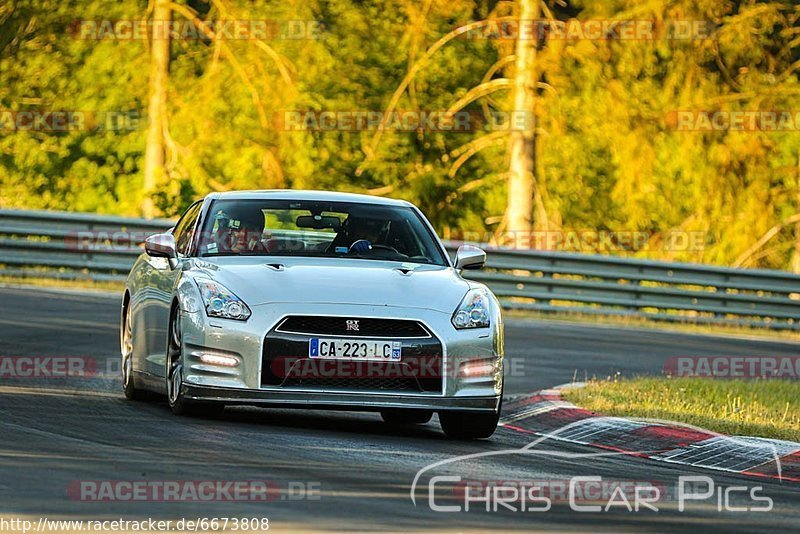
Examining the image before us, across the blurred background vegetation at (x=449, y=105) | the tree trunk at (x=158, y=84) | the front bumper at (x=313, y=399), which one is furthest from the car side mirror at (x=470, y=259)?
the tree trunk at (x=158, y=84)

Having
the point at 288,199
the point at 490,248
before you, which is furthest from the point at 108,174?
the point at 288,199

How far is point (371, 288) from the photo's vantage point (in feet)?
34.1

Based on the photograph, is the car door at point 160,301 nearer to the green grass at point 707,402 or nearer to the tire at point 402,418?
the tire at point 402,418

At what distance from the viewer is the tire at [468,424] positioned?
10594 millimetres

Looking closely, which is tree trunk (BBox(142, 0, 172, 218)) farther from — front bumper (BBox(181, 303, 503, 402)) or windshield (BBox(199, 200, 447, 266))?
front bumper (BBox(181, 303, 503, 402))

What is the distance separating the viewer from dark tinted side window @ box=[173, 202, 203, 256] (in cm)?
1184

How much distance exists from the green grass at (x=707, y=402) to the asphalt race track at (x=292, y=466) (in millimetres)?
1003

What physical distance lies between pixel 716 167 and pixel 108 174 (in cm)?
1509

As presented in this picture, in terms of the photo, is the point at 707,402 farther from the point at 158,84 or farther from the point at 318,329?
the point at 158,84

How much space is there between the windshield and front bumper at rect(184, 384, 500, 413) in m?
1.26

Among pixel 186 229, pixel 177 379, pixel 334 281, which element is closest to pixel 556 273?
pixel 186 229

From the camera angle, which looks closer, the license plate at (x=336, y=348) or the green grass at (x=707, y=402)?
the license plate at (x=336, y=348)

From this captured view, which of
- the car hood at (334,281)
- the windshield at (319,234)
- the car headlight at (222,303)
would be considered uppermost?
the windshield at (319,234)

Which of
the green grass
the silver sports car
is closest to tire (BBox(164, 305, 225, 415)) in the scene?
the silver sports car
